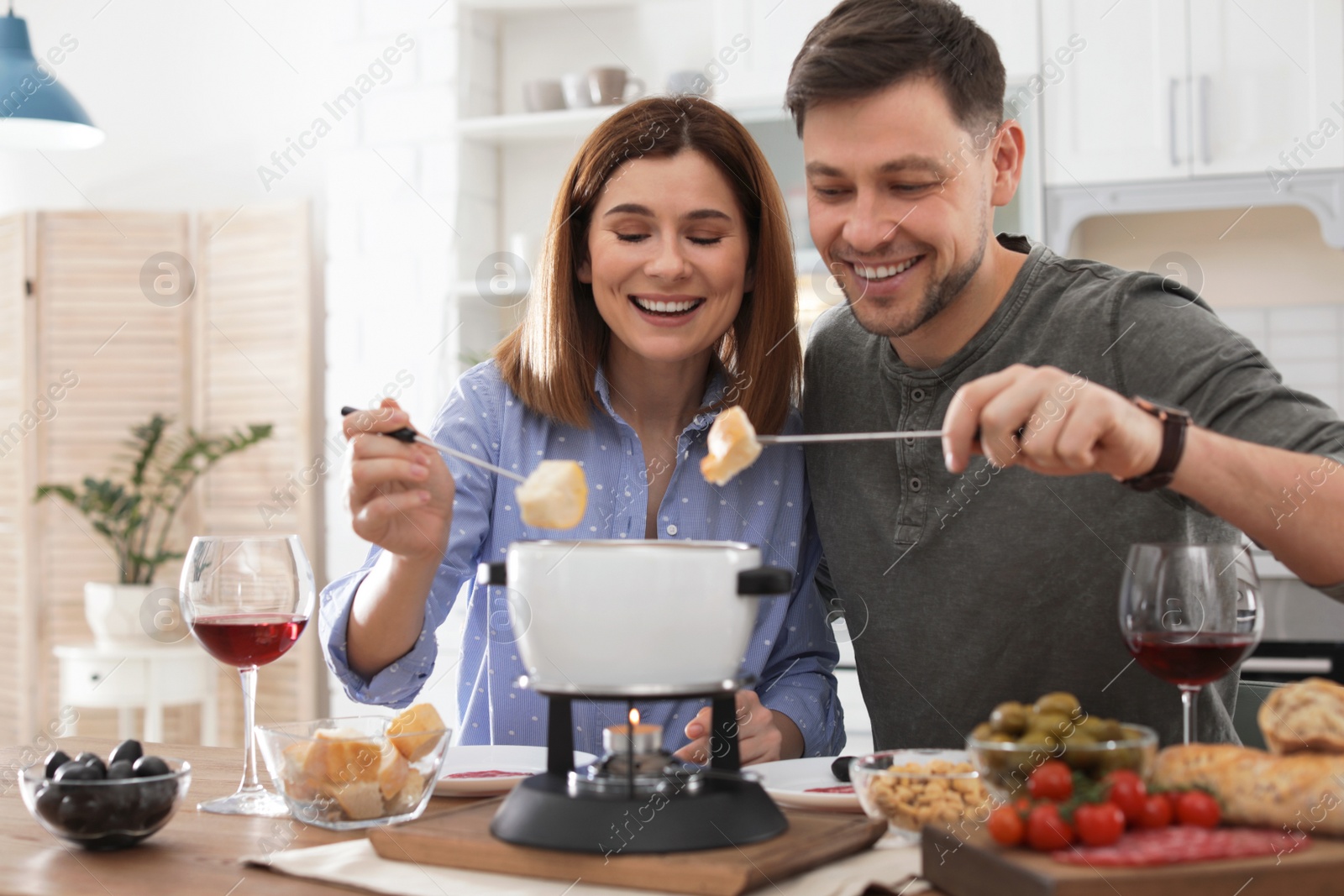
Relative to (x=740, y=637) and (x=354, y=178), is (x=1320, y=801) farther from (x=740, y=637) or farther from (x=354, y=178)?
(x=354, y=178)

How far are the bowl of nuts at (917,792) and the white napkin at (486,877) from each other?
0.09ft

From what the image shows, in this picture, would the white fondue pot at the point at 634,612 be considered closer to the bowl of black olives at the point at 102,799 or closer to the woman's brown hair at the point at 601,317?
the bowl of black olives at the point at 102,799

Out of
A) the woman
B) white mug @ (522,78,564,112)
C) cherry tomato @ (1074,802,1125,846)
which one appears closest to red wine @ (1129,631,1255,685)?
cherry tomato @ (1074,802,1125,846)

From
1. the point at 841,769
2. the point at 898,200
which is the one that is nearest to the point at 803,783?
the point at 841,769

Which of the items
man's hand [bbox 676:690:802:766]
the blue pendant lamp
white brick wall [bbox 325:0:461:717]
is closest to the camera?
man's hand [bbox 676:690:802:766]

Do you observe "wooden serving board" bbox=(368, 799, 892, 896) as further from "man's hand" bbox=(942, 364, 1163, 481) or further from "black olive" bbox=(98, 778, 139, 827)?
"man's hand" bbox=(942, 364, 1163, 481)

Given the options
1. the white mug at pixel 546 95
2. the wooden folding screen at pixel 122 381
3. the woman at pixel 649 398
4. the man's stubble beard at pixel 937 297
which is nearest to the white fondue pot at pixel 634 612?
the woman at pixel 649 398

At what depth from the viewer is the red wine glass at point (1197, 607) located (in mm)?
1037

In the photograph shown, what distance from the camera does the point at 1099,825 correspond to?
2.73ft

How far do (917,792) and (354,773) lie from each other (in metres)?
0.47

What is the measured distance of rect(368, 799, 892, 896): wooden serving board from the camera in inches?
35.0

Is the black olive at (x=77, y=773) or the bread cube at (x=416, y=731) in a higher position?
the bread cube at (x=416, y=731)

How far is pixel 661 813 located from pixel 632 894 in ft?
0.24

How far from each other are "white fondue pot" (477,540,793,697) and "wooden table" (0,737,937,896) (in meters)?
0.24
